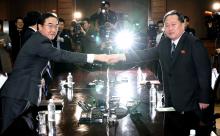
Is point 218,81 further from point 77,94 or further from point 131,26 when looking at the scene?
point 131,26

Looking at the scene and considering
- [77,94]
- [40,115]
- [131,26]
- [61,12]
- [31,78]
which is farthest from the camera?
[61,12]

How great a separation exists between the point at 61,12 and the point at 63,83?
9493 millimetres

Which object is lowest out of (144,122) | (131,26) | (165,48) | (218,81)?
(144,122)

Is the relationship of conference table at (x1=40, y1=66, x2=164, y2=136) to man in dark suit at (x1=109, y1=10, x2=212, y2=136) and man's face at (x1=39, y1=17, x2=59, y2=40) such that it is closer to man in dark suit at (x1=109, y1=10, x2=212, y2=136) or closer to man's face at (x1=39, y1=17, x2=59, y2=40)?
man in dark suit at (x1=109, y1=10, x2=212, y2=136)

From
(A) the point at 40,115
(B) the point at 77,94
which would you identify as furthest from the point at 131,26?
(A) the point at 40,115

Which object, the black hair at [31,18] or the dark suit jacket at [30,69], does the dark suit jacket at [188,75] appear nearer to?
the dark suit jacket at [30,69]

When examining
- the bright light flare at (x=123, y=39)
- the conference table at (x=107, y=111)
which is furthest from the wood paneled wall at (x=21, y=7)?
the conference table at (x=107, y=111)

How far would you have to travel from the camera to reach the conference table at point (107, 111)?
8.84 feet

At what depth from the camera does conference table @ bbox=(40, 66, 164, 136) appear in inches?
106

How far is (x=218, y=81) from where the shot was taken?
11.1ft

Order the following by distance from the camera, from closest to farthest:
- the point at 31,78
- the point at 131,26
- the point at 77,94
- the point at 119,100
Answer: the point at 31,78 → the point at 119,100 → the point at 77,94 → the point at 131,26

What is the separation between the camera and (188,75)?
10.3 feet

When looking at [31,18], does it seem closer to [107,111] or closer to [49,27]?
[49,27]

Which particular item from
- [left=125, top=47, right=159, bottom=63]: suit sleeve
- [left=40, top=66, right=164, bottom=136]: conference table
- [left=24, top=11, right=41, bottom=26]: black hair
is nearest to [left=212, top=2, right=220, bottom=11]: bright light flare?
[left=40, top=66, right=164, bottom=136]: conference table
